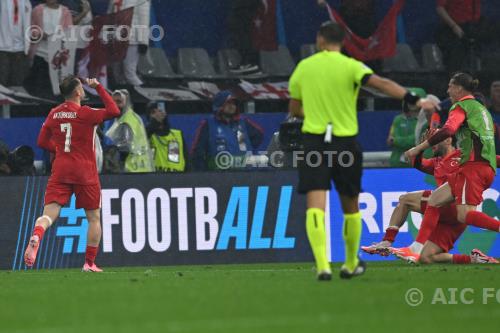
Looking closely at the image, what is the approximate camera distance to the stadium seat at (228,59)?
19594 mm

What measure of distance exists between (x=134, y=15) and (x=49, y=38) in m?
1.32

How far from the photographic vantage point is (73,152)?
47.2ft

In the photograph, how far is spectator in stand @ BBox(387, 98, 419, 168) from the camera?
1847 cm

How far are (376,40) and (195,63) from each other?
2812 mm

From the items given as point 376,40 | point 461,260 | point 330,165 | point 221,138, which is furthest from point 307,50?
point 330,165

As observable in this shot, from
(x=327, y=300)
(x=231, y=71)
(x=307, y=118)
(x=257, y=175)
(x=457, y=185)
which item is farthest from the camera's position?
(x=231, y=71)

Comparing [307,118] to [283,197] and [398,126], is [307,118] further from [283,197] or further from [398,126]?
[398,126]

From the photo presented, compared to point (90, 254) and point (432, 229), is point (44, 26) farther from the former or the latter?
point (432, 229)

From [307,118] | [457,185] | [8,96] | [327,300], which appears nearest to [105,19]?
[8,96]

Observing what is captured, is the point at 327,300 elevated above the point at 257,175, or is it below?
above

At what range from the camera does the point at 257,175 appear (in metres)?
17.2

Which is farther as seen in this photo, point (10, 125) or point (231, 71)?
point (231, 71)

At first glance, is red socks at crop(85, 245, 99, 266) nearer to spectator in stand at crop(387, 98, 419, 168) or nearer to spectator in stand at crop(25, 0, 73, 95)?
spectator in stand at crop(25, 0, 73, 95)

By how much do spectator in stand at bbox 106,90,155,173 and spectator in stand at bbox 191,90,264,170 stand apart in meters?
0.67
